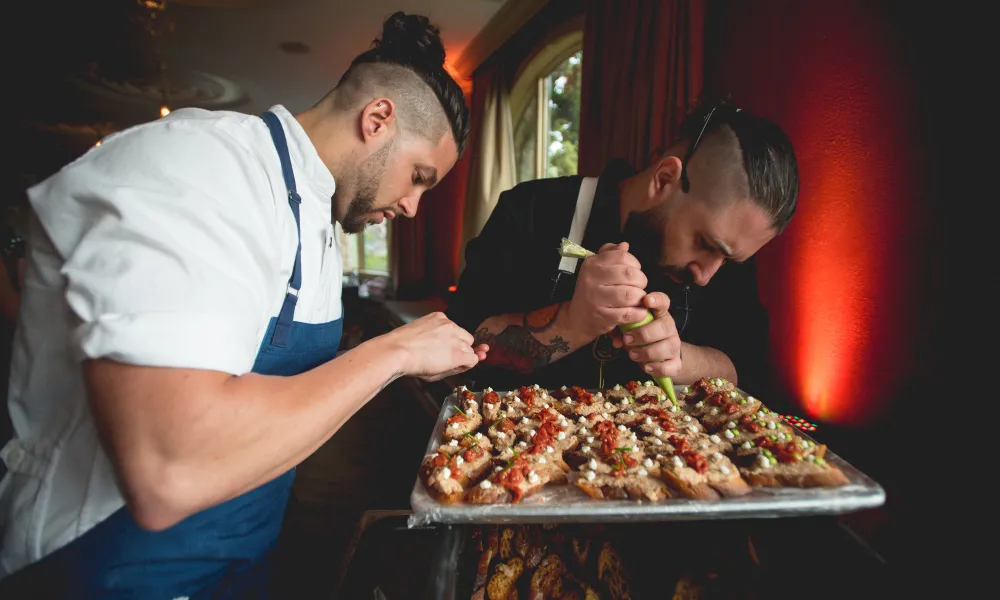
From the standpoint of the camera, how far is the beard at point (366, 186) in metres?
1.30

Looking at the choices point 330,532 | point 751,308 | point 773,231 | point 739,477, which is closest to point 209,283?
point 739,477

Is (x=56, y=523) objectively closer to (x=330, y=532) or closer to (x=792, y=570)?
(x=792, y=570)

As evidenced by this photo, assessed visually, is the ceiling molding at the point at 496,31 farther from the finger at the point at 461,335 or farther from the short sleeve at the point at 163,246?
the short sleeve at the point at 163,246

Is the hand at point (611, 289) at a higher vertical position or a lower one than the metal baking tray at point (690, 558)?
higher

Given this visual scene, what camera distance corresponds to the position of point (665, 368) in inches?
63.3

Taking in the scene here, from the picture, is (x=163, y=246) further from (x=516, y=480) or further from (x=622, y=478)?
(x=622, y=478)

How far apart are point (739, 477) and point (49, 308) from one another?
150cm

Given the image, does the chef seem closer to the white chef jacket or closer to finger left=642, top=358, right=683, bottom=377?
finger left=642, top=358, right=683, bottom=377

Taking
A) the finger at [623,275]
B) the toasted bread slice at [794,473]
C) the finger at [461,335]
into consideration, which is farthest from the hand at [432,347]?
the toasted bread slice at [794,473]

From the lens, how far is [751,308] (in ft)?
6.42

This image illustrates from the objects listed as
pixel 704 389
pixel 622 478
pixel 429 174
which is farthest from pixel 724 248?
Answer: pixel 429 174

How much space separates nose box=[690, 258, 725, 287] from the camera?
1668 mm

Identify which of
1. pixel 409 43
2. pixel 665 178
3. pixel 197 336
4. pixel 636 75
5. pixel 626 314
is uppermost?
→ pixel 636 75

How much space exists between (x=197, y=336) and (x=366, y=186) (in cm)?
72
